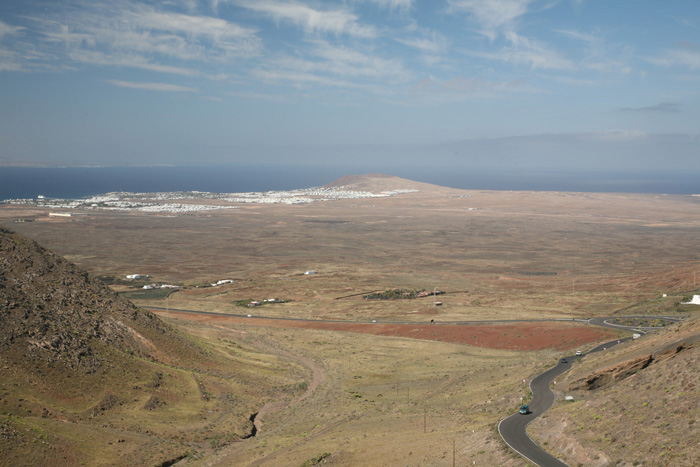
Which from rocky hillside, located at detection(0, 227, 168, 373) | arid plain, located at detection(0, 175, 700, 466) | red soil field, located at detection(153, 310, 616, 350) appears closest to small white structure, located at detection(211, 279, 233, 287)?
arid plain, located at detection(0, 175, 700, 466)

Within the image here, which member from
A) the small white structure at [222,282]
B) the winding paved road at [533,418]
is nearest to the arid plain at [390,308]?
the winding paved road at [533,418]

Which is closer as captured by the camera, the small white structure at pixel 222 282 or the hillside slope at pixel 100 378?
the hillside slope at pixel 100 378

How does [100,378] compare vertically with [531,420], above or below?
below

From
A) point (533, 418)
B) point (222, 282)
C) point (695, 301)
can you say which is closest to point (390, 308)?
point (222, 282)

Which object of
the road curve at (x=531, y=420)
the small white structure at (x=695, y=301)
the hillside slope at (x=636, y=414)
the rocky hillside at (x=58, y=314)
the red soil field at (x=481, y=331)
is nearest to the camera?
the hillside slope at (x=636, y=414)

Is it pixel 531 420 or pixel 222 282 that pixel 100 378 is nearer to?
pixel 531 420

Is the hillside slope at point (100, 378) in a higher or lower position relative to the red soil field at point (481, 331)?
higher

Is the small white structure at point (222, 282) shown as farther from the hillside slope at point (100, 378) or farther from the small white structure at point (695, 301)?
the small white structure at point (695, 301)
